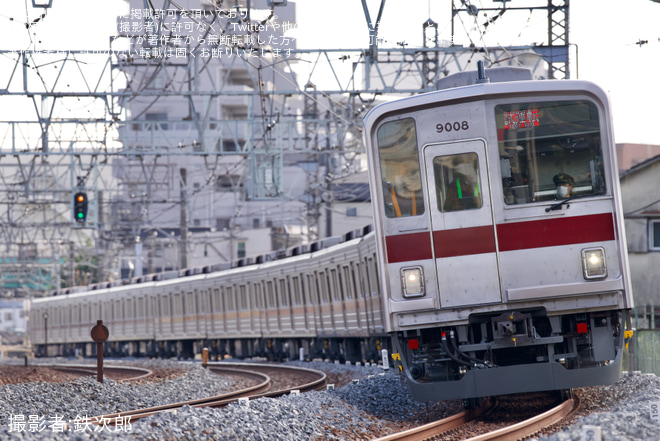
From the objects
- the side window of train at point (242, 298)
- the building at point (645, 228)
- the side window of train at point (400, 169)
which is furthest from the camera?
the side window of train at point (242, 298)

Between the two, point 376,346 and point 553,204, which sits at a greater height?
point 553,204

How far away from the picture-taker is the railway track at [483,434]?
753cm

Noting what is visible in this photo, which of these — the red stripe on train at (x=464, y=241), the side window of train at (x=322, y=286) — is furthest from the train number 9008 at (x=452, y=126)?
the side window of train at (x=322, y=286)

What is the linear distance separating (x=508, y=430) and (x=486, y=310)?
1.36 metres

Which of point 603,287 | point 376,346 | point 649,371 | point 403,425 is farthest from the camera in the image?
point 376,346

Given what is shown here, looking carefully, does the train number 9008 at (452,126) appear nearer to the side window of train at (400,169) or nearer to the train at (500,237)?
the train at (500,237)

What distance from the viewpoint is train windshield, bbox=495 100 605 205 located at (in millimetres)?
8664

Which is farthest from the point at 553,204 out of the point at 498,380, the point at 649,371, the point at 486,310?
the point at 649,371

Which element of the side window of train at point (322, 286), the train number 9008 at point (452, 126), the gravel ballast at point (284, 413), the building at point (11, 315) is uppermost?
the building at point (11, 315)

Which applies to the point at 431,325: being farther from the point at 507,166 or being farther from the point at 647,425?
the point at 647,425

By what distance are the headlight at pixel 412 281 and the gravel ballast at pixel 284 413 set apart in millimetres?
1338

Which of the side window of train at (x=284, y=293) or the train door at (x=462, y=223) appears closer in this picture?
the train door at (x=462, y=223)

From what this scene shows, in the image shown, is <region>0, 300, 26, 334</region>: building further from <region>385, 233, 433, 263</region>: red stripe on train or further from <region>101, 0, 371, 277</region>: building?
<region>385, 233, 433, 263</region>: red stripe on train

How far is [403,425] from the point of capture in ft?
30.5
